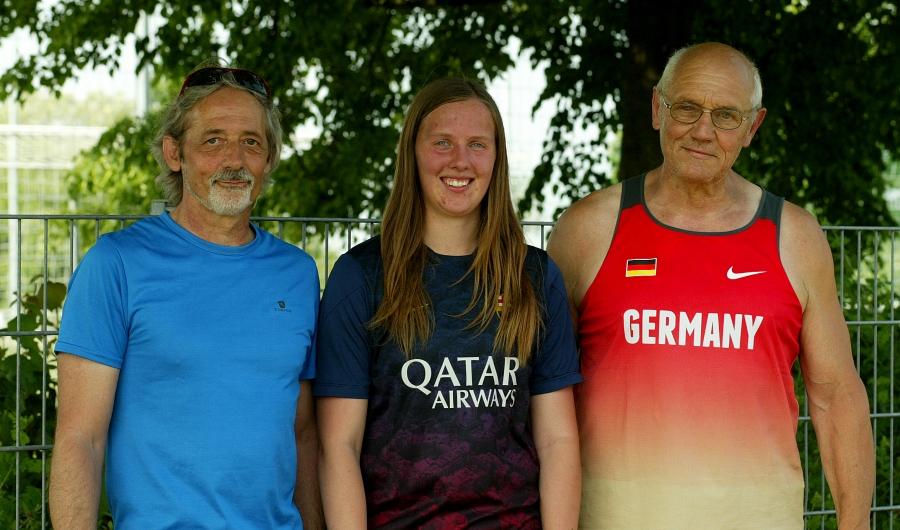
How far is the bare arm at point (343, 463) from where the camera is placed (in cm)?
268

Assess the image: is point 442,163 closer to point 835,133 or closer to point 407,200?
point 407,200

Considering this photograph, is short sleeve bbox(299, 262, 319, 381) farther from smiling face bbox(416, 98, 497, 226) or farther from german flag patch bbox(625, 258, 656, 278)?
german flag patch bbox(625, 258, 656, 278)

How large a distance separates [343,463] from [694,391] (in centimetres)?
107

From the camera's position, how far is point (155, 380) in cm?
255

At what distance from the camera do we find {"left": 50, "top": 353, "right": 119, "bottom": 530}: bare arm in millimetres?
2447

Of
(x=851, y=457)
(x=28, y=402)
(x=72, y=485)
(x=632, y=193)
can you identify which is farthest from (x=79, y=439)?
(x=28, y=402)

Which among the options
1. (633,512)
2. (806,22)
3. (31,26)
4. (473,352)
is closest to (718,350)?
(633,512)

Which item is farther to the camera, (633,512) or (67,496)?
(633,512)

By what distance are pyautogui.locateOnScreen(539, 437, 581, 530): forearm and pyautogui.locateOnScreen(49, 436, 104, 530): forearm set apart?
1196mm

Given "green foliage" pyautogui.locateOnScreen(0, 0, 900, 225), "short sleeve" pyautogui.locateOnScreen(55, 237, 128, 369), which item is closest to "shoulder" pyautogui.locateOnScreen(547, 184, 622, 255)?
"short sleeve" pyautogui.locateOnScreen(55, 237, 128, 369)

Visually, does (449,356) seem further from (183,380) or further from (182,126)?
(182,126)

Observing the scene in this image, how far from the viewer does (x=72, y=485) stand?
8.04 ft

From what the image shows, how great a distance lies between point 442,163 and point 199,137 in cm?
69

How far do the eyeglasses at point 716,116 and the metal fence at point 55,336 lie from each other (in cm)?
91
